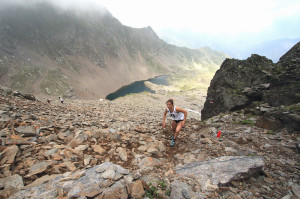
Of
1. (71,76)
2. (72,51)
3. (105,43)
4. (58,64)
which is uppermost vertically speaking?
(105,43)

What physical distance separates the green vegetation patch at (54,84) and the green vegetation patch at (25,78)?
6.81 metres

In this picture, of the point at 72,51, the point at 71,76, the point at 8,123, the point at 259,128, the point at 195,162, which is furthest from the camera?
the point at 72,51

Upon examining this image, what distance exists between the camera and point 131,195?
3861mm

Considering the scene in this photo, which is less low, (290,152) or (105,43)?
(105,43)

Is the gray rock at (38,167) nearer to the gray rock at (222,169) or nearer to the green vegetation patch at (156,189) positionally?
the green vegetation patch at (156,189)

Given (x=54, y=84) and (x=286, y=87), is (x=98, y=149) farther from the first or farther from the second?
(x=54, y=84)

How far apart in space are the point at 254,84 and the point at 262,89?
2.39 metres

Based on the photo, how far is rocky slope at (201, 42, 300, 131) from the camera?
28.8 ft

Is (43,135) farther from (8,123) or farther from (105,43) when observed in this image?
(105,43)

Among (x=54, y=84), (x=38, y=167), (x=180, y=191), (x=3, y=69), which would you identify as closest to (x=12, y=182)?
(x=38, y=167)

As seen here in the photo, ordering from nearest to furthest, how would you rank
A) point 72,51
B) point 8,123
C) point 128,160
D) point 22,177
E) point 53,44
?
point 22,177 < point 128,160 < point 8,123 < point 53,44 < point 72,51

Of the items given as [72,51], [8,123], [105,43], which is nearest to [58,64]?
[72,51]

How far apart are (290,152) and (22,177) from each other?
9842mm

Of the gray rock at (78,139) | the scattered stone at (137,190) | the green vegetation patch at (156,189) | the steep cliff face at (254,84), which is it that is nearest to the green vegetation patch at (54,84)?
the steep cliff face at (254,84)
